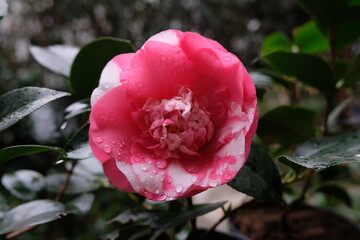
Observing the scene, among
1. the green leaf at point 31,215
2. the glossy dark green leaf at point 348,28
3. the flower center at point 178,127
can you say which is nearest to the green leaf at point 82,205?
the green leaf at point 31,215

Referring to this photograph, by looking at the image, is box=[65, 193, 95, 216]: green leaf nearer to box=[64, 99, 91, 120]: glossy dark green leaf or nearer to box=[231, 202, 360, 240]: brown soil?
box=[64, 99, 91, 120]: glossy dark green leaf

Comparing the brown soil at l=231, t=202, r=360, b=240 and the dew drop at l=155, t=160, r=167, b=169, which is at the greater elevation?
the dew drop at l=155, t=160, r=167, b=169

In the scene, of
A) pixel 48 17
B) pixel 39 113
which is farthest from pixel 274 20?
pixel 39 113

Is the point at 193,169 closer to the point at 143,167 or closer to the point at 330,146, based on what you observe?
the point at 143,167

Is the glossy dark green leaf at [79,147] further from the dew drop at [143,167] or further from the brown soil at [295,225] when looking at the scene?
the brown soil at [295,225]

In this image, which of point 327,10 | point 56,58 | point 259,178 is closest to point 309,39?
point 327,10

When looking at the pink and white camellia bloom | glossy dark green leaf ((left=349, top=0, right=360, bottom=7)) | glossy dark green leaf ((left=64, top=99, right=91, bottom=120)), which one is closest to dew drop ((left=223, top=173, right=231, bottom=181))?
the pink and white camellia bloom
